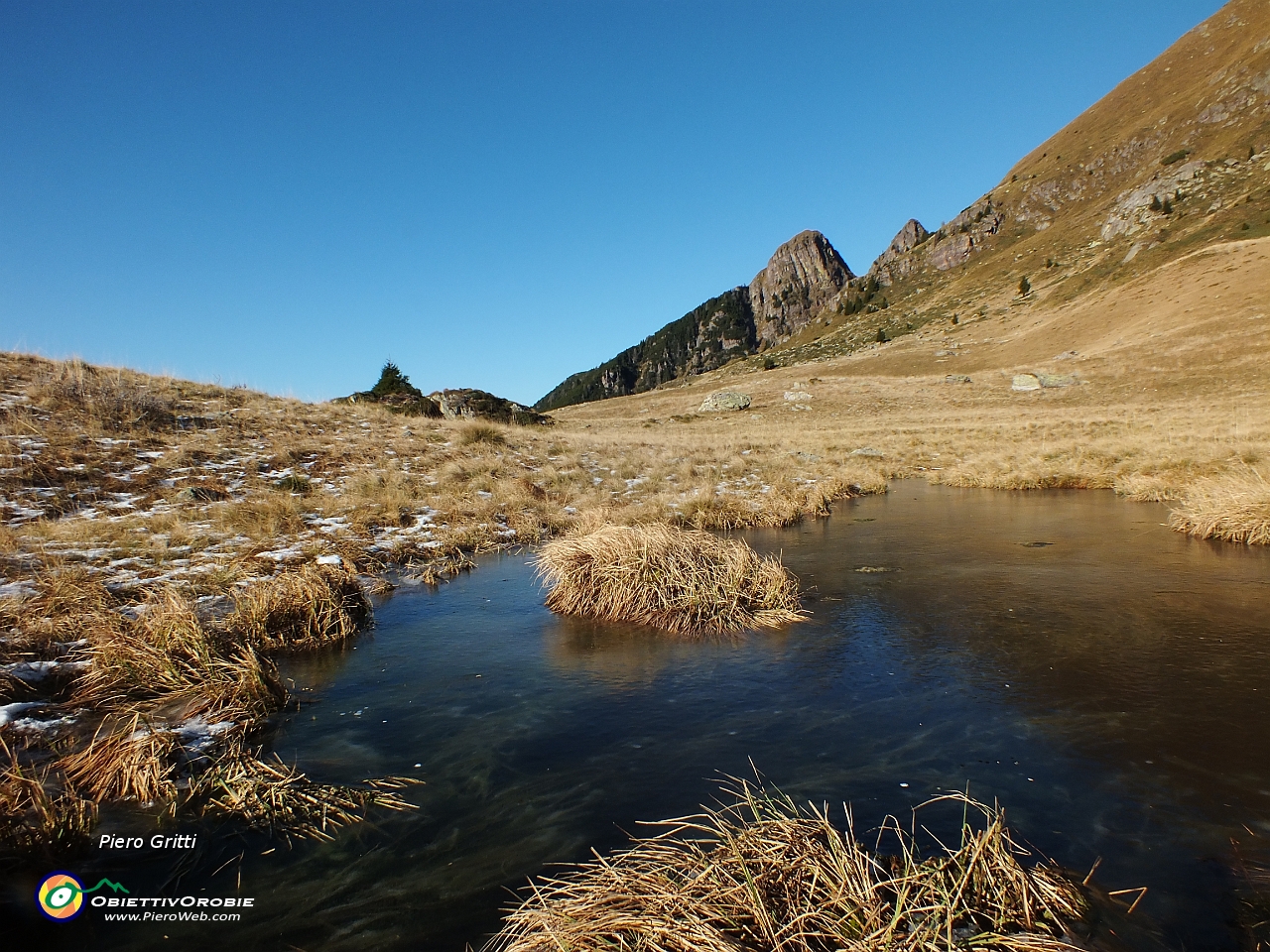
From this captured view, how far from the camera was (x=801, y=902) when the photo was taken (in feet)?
10.1

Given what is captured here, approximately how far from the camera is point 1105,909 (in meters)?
3.38

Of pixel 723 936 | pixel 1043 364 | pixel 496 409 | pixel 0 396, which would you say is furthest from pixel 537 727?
pixel 1043 364

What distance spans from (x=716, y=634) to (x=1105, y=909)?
5.33 m

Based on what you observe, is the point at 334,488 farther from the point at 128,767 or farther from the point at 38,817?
the point at 38,817

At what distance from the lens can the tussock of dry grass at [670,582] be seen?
8969mm

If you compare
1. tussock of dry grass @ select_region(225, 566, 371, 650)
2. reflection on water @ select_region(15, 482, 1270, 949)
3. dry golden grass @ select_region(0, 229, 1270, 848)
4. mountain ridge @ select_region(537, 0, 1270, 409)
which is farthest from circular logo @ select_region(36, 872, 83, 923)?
mountain ridge @ select_region(537, 0, 1270, 409)

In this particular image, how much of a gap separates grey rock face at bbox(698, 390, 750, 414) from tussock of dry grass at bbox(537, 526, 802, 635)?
155 feet

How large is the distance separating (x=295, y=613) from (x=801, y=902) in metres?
7.53

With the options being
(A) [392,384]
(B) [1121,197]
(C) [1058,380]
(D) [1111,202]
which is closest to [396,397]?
(A) [392,384]

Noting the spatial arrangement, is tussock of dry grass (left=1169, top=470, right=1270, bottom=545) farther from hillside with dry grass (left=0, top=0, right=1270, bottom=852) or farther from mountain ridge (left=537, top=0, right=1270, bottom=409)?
mountain ridge (left=537, top=0, right=1270, bottom=409)

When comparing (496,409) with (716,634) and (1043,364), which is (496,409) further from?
(1043,364)

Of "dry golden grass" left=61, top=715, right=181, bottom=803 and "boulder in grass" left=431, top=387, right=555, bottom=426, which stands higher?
"boulder in grass" left=431, top=387, right=555, bottom=426

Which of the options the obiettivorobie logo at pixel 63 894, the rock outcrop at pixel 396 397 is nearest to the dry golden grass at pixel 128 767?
the obiettivorobie logo at pixel 63 894

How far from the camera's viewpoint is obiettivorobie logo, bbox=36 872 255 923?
3.59 m
